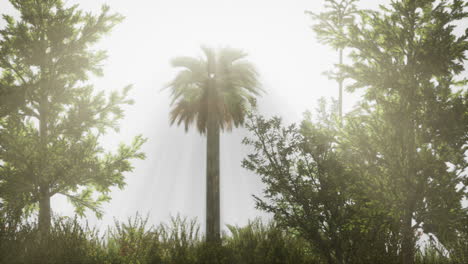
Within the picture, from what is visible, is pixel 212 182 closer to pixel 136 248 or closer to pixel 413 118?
pixel 136 248

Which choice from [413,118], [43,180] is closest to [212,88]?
[43,180]

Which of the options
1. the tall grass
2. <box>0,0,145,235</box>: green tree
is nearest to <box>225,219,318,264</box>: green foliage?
the tall grass

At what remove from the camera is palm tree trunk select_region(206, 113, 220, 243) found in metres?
16.0

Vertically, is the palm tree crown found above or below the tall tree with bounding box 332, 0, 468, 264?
above

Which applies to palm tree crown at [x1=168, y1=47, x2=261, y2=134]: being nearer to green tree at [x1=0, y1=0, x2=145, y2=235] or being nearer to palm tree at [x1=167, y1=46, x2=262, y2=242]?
palm tree at [x1=167, y1=46, x2=262, y2=242]

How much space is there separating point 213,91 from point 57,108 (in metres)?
6.84

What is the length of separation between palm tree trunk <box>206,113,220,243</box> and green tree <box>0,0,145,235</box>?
375 cm

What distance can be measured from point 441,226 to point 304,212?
251 cm

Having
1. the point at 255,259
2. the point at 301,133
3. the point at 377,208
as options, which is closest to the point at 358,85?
the point at 301,133

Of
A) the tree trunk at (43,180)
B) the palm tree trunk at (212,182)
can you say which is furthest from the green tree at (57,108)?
the palm tree trunk at (212,182)

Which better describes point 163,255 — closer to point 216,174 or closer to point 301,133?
point 301,133

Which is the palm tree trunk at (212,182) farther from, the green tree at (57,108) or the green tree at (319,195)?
the green tree at (319,195)

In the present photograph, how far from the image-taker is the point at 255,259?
8.41 m

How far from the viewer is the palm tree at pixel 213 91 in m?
17.1
